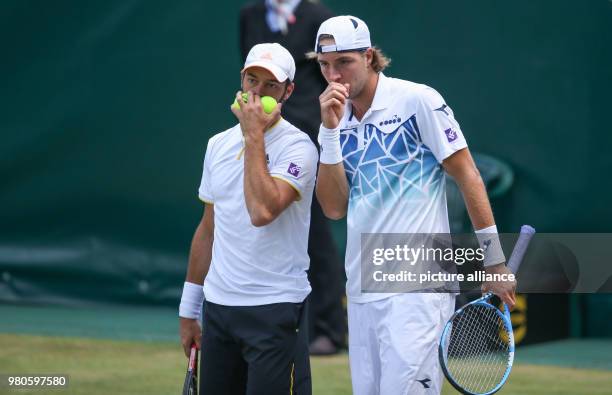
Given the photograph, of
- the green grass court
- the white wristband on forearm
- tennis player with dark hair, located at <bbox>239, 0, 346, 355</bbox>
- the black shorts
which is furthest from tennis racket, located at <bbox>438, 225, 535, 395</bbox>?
tennis player with dark hair, located at <bbox>239, 0, 346, 355</bbox>

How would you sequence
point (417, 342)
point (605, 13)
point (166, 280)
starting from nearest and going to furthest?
point (417, 342) → point (605, 13) → point (166, 280)

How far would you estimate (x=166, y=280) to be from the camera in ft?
27.1

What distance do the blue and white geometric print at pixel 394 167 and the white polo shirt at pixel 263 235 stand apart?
0.67ft

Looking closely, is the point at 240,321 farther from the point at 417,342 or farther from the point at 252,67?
the point at 252,67

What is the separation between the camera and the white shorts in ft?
13.3

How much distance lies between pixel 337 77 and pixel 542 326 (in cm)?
345

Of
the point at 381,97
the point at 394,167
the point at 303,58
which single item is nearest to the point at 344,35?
the point at 381,97

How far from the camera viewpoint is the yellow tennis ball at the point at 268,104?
4203 millimetres

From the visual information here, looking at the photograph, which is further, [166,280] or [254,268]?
[166,280]

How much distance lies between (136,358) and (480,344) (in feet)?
10.0

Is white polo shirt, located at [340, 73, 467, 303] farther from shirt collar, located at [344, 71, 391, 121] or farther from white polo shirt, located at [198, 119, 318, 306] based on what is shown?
white polo shirt, located at [198, 119, 318, 306]

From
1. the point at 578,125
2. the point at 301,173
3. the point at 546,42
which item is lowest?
the point at 301,173

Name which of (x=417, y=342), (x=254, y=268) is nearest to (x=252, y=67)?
(x=254, y=268)

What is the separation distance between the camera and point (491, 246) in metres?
4.08
